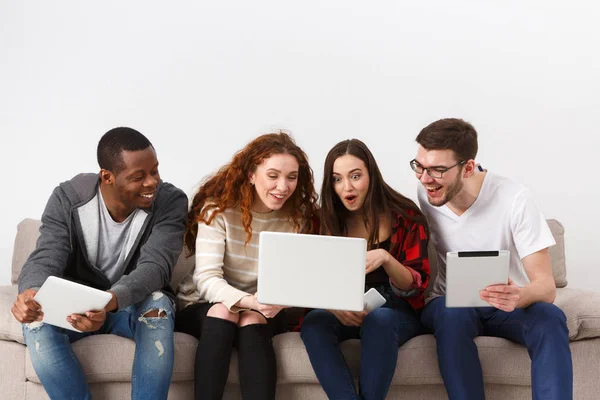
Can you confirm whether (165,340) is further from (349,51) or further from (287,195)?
(349,51)

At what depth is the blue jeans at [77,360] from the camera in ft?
8.87

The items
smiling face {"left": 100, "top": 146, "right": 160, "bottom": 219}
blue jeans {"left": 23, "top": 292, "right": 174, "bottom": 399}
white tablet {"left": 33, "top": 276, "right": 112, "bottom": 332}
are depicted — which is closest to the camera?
white tablet {"left": 33, "top": 276, "right": 112, "bottom": 332}

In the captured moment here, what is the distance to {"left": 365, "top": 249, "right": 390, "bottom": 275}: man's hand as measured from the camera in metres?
2.86

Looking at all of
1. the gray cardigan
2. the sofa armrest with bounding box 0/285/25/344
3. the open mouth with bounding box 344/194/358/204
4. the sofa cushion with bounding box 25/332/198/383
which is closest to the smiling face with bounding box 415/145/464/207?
the open mouth with bounding box 344/194/358/204

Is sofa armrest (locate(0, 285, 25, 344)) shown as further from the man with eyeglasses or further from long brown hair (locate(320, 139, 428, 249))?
the man with eyeglasses

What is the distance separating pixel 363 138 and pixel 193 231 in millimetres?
1282

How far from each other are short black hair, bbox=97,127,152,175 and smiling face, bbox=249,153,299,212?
0.42 m

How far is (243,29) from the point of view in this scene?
419cm

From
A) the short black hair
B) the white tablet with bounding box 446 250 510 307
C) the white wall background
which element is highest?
the white wall background

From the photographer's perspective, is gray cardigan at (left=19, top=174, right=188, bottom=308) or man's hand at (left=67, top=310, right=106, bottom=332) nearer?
man's hand at (left=67, top=310, right=106, bottom=332)

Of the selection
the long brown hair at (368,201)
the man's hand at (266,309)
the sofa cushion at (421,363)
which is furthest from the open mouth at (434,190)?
the man's hand at (266,309)

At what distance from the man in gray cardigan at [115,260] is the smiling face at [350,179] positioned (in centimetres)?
58

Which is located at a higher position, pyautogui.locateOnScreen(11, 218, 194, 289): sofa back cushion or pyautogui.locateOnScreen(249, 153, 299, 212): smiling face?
pyautogui.locateOnScreen(249, 153, 299, 212): smiling face

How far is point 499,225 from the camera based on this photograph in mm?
3006
